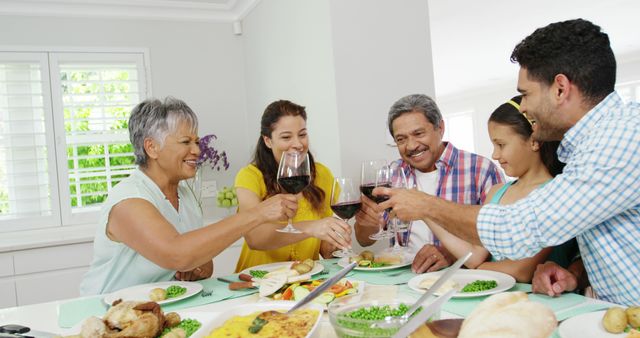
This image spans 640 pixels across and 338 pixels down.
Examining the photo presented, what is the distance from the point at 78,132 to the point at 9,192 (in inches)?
27.3

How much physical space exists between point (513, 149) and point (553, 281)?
1.56ft

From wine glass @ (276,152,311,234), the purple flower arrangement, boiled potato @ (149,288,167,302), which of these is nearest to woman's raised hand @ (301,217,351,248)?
wine glass @ (276,152,311,234)

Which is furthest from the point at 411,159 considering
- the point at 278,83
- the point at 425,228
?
the point at 278,83

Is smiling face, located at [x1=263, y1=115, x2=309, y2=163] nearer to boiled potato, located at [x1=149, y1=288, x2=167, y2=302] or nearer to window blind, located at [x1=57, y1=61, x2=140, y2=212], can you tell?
boiled potato, located at [x1=149, y1=288, x2=167, y2=302]

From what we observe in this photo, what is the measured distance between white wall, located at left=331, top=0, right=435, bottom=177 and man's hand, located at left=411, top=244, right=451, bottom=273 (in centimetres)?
127

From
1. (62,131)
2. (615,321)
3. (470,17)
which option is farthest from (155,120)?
(470,17)

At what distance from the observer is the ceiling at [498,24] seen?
19.5ft

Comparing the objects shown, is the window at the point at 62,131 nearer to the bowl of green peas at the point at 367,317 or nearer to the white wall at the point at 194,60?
the white wall at the point at 194,60

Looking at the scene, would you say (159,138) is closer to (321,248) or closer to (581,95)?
(321,248)

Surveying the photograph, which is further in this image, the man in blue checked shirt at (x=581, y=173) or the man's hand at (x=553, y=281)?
the man's hand at (x=553, y=281)

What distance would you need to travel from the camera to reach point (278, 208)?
1.68 m

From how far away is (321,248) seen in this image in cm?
245

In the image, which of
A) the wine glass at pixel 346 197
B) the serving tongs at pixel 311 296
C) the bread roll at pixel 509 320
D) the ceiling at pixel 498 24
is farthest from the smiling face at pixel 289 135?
the ceiling at pixel 498 24

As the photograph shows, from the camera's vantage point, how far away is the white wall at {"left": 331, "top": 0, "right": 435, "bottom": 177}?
2973 millimetres
